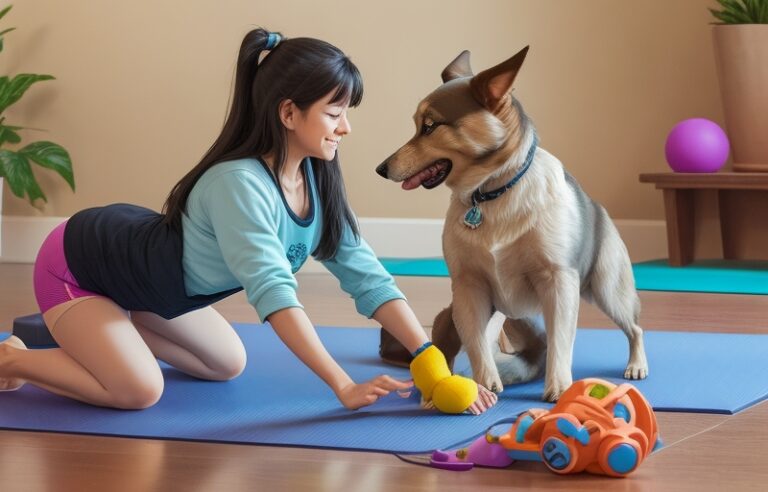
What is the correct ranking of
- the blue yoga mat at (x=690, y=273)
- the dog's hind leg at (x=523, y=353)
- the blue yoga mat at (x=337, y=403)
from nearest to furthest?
1. the blue yoga mat at (x=337, y=403)
2. the dog's hind leg at (x=523, y=353)
3. the blue yoga mat at (x=690, y=273)

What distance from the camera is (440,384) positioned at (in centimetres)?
200

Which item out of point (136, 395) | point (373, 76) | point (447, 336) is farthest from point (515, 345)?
point (373, 76)

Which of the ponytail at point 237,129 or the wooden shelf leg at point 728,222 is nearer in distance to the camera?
the ponytail at point 237,129

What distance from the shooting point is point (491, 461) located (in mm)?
1712

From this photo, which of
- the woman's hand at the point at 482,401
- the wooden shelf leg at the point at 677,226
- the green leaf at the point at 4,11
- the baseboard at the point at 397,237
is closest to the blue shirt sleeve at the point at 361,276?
the woman's hand at the point at 482,401

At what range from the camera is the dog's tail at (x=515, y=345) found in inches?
92.0

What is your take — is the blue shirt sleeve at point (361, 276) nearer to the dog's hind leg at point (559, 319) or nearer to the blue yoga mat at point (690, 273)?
the dog's hind leg at point (559, 319)

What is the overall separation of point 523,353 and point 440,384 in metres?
Result: 0.44

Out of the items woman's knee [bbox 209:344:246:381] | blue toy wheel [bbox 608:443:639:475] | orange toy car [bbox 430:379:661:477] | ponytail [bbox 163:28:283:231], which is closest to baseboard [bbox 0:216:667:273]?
woman's knee [bbox 209:344:246:381]

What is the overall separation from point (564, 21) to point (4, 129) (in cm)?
236

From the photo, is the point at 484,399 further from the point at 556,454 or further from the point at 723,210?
the point at 723,210

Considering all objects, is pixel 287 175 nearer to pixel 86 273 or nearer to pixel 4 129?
pixel 86 273

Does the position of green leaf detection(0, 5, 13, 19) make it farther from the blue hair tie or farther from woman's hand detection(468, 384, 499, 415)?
woman's hand detection(468, 384, 499, 415)

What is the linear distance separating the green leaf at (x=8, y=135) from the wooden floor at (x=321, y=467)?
2.79 meters
